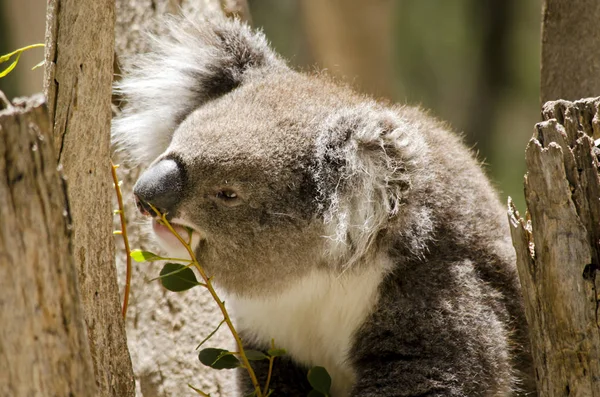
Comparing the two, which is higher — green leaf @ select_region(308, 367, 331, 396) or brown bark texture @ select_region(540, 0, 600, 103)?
brown bark texture @ select_region(540, 0, 600, 103)

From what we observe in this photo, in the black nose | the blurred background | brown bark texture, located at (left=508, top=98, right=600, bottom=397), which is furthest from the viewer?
the blurred background

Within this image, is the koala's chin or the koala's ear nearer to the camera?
the koala's chin

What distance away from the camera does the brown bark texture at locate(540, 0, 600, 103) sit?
345cm

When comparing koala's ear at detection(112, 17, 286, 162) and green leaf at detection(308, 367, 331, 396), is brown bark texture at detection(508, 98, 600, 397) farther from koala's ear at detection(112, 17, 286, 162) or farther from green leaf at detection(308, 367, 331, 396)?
koala's ear at detection(112, 17, 286, 162)

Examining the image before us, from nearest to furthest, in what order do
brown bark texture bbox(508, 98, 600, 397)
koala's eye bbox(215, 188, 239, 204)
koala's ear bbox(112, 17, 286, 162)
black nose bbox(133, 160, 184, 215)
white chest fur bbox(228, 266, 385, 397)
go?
brown bark texture bbox(508, 98, 600, 397) → black nose bbox(133, 160, 184, 215) → koala's eye bbox(215, 188, 239, 204) → white chest fur bbox(228, 266, 385, 397) → koala's ear bbox(112, 17, 286, 162)

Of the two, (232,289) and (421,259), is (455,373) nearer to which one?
(421,259)

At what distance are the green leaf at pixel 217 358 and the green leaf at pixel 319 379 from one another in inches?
11.2

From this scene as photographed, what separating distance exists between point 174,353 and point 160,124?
970mm

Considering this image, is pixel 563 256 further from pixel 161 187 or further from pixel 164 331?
pixel 164 331

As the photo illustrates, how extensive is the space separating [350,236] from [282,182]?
0.29 metres

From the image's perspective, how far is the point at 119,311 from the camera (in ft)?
7.47

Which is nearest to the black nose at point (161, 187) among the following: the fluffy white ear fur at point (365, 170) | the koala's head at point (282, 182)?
the koala's head at point (282, 182)

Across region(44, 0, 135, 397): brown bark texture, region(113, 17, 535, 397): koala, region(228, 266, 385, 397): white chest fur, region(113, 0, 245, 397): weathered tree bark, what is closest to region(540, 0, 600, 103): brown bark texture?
region(113, 17, 535, 397): koala

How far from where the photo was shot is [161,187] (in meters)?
2.41
